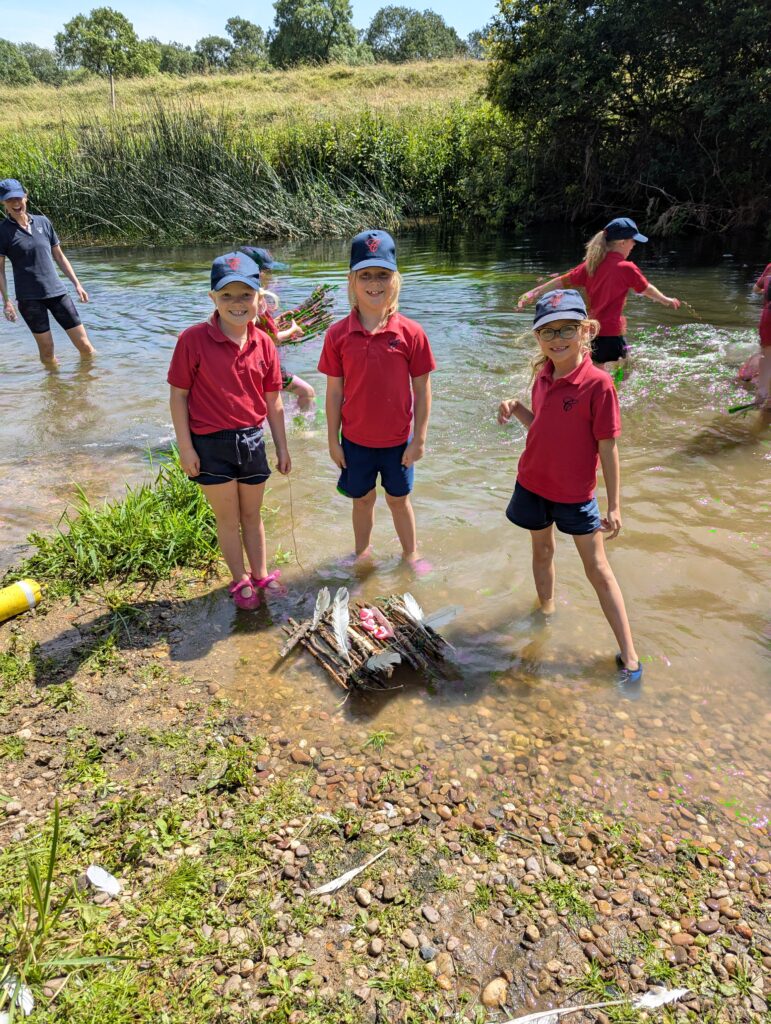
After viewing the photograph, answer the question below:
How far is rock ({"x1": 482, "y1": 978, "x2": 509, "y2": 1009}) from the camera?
76.3 inches

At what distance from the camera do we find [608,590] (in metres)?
3.31

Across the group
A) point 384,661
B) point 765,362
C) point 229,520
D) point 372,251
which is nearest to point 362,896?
point 384,661

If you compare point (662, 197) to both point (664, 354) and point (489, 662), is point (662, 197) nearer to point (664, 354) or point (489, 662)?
point (664, 354)

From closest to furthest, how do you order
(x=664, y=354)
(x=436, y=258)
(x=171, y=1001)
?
1. (x=171, y=1001)
2. (x=664, y=354)
3. (x=436, y=258)

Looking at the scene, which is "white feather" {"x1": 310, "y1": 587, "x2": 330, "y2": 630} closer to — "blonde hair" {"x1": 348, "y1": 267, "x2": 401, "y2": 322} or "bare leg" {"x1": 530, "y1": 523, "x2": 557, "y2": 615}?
"bare leg" {"x1": 530, "y1": 523, "x2": 557, "y2": 615}

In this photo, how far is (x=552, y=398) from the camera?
3.19 m

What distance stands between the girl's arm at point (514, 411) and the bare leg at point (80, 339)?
7.01m

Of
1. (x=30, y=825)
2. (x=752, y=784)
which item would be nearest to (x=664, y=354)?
(x=752, y=784)

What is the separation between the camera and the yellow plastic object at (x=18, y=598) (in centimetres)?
357

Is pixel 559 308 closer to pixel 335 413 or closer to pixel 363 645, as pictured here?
pixel 335 413

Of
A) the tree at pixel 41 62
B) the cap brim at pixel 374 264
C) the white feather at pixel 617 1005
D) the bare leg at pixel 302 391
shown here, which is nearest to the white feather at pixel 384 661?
the white feather at pixel 617 1005

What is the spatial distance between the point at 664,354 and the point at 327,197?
14.5m

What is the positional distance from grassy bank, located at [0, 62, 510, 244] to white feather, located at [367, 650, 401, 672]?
60.2ft

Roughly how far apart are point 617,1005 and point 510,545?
2904mm
